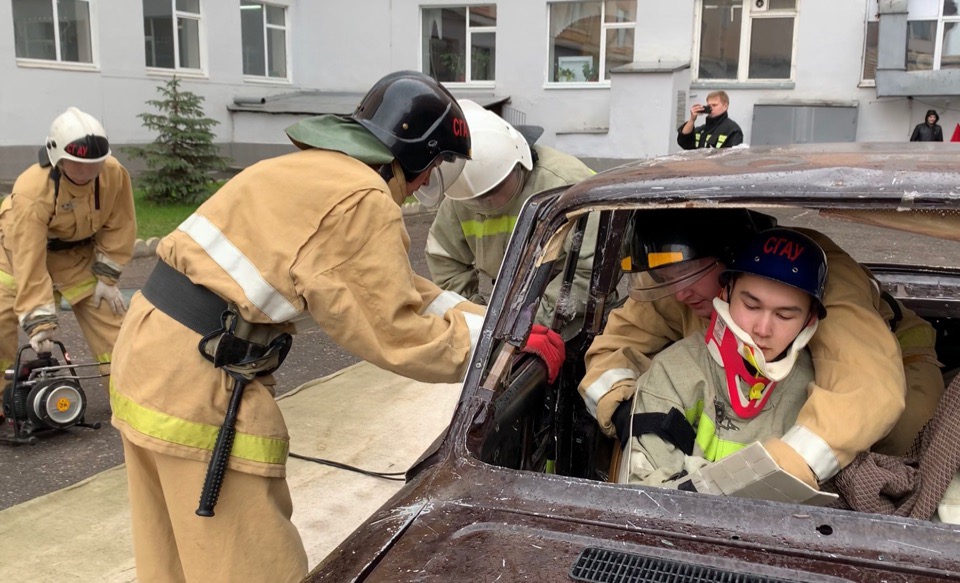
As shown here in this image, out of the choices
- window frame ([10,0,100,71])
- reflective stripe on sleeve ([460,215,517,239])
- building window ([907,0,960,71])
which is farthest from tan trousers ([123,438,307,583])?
building window ([907,0,960,71])

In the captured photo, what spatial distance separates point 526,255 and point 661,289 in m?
0.53

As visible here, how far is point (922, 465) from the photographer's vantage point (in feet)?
6.26

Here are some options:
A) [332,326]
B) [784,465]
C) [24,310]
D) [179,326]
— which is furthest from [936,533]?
[24,310]

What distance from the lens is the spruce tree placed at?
1191 cm

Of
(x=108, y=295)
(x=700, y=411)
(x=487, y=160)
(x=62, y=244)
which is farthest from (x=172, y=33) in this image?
(x=700, y=411)

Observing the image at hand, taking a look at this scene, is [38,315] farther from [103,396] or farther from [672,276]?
[672,276]

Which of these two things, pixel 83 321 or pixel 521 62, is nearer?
pixel 83 321

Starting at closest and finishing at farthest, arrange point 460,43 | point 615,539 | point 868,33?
point 615,539 < point 868,33 < point 460,43

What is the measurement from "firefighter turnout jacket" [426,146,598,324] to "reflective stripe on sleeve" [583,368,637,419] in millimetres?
643

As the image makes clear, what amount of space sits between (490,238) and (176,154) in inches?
380

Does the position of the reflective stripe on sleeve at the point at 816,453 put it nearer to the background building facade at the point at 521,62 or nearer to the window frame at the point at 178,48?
the background building facade at the point at 521,62

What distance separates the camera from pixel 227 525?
2191mm

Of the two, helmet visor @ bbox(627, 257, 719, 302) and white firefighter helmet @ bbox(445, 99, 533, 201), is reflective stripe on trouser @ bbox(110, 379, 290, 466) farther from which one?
white firefighter helmet @ bbox(445, 99, 533, 201)

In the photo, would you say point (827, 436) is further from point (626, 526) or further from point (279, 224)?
point (279, 224)
